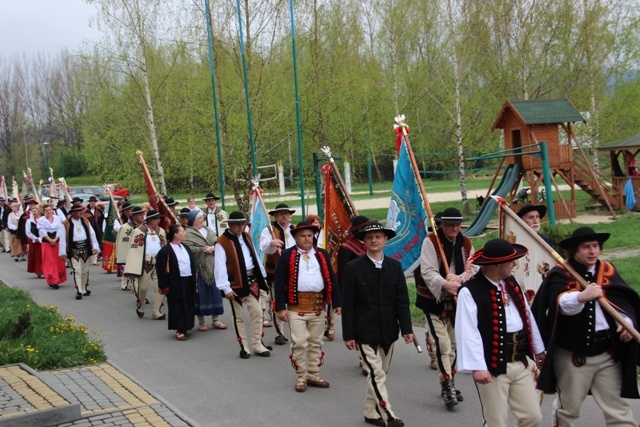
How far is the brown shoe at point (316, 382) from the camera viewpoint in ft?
27.7

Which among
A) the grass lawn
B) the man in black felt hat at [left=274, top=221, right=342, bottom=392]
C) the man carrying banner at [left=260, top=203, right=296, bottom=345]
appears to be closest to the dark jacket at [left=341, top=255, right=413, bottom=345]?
the man in black felt hat at [left=274, top=221, right=342, bottom=392]

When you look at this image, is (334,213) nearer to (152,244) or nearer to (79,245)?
(152,244)

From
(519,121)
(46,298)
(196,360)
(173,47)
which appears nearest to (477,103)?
(519,121)

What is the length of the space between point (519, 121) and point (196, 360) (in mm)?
16920

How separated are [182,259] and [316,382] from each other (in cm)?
404

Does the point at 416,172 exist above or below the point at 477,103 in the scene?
below

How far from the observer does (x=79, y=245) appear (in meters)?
16.1

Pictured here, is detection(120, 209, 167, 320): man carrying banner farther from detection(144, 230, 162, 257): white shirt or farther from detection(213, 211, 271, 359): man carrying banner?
detection(213, 211, 271, 359): man carrying banner

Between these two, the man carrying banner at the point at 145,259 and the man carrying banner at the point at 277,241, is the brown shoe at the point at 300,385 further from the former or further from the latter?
the man carrying banner at the point at 145,259

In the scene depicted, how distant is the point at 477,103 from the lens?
3139 cm

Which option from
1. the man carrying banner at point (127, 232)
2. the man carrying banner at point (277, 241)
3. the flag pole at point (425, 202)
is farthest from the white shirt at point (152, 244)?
the flag pole at point (425, 202)

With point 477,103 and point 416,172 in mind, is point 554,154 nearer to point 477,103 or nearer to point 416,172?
point 477,103

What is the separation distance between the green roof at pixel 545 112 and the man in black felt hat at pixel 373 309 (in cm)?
1743

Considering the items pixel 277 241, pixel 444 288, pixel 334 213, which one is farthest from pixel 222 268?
pixel 444 288
